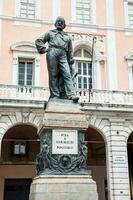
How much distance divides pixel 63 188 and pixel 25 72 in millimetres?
14115

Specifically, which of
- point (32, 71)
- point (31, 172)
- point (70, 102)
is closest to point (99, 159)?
point (31, 172)

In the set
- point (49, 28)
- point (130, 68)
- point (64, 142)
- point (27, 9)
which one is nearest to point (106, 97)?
point (130, 68)

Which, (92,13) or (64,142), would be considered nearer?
(64,142)

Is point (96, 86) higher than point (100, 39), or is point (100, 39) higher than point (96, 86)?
point (100, 39)

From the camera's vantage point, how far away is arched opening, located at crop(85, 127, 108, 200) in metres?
22.2

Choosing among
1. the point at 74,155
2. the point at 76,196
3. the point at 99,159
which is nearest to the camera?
the point at 76,196

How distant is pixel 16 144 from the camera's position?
70.6ft

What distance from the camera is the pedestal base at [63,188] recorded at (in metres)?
7.42

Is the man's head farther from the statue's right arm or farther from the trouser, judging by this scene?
the trouser

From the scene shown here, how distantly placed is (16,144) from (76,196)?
14.4 m

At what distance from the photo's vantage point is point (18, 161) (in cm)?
2141

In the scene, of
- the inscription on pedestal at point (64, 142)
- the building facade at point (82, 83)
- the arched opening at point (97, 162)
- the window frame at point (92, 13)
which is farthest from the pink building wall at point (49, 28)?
the inscription on pedestal at point (64, 142)

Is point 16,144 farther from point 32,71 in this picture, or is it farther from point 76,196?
point 76,196

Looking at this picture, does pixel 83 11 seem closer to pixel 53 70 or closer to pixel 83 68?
pixel 83 68
